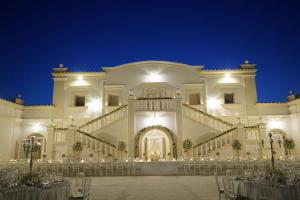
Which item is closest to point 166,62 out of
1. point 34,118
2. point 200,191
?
point 34,118

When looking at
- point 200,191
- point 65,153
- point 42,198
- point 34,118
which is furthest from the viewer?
point 34,118

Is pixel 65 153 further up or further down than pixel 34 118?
further down

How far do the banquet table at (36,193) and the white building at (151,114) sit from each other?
34.3ft

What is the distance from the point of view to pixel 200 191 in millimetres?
8609

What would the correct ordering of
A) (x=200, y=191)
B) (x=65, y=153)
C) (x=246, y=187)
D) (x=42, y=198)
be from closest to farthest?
(x=42, y=198) → (x=246, y=187) → (x=200, y=191) → (x=65, y=153)

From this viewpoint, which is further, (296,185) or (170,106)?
(170,106)

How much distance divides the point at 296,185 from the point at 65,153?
14.8 metres

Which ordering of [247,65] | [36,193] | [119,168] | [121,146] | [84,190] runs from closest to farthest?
[36,193] → [84,190] → [119,168] → [121,146] → [247,65]

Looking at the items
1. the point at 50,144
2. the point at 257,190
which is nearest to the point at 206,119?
the point at 50,144

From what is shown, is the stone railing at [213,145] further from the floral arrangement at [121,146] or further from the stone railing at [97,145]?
the stone railing at [97,145]

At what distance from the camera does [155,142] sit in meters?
19.0

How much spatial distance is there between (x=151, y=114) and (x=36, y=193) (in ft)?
41.4

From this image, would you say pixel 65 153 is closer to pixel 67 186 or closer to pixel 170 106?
pixel 170 106

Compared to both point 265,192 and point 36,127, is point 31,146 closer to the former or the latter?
point 265,192
